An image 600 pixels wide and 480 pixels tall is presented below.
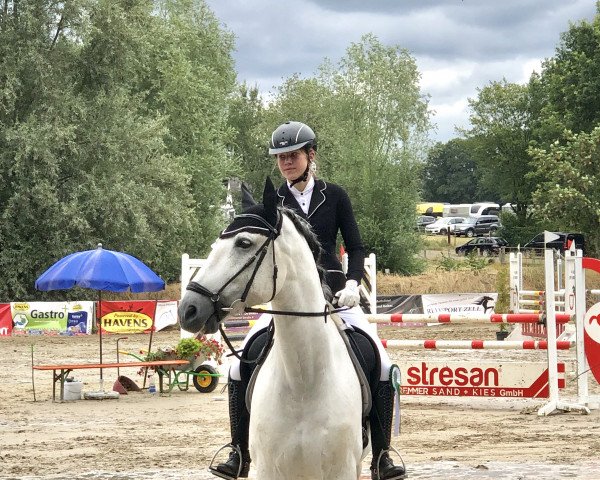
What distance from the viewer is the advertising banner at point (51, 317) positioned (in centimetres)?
3020

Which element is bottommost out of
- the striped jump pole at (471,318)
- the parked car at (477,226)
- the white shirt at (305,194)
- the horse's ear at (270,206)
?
the striped jump pole at (471,318)

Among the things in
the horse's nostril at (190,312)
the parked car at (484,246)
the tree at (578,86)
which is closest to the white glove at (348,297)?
the horse's nostril at (190,312)

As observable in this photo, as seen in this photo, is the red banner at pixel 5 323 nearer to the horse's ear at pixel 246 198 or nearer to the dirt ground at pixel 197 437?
the dirt ground at pixel 197 437

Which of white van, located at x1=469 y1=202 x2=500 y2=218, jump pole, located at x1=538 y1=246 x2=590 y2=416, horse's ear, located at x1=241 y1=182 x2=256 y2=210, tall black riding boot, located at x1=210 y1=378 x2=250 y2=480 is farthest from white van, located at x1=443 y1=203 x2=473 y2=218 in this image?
horse's ear, located at x1=241 y1=182 x2=256 y2=210

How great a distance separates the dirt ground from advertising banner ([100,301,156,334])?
9914 mm

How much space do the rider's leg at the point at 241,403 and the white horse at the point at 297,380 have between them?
429 mm

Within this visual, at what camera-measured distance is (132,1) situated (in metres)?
40.8

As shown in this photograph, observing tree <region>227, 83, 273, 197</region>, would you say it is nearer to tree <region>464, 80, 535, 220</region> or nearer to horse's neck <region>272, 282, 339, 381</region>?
tree <region>464, 80, 535, 220</region>

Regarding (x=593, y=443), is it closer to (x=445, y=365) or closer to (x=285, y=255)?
(x=445, y=365)

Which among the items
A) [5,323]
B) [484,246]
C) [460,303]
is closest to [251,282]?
[5,323]

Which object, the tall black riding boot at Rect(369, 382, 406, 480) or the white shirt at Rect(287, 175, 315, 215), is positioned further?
the tall black riding boot at Rect(369, 382, 406, 480)

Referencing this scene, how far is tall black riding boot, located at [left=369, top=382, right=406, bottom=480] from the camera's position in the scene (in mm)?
6234

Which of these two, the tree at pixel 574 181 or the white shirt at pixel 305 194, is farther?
the tree at pixel 574 181

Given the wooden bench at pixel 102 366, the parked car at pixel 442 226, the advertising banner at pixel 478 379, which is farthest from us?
the parked car at pixel 442 226
